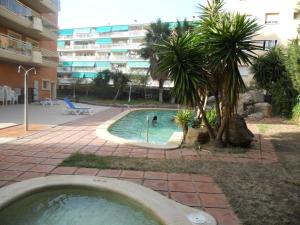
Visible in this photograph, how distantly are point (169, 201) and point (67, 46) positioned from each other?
7118cm

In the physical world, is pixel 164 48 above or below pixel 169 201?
above

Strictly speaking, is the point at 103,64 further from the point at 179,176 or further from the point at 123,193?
the point at 123,193

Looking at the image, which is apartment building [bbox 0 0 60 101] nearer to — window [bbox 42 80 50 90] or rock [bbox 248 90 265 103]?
window [bbox 42 80 50 90]

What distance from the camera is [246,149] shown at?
9117 millimetres

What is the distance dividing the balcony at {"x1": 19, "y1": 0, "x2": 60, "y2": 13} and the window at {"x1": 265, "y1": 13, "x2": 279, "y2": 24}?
21999 mm

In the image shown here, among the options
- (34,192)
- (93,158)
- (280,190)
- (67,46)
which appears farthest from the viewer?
(67,46)

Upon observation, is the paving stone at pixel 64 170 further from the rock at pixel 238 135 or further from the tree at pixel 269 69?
the tree at pixel 269 69

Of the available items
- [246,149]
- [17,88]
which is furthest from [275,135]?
[17,88]

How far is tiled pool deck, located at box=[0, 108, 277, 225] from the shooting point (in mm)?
5031

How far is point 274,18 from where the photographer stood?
Result: 3114cm

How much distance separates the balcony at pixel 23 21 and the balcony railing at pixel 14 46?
1.73 meters

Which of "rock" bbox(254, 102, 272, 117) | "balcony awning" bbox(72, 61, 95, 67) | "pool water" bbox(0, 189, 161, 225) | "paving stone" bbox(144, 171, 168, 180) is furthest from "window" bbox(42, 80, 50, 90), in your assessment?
"balcony awning" bbox(72, 61, 95, 67)

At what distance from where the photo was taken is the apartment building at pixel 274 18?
99.2 ft

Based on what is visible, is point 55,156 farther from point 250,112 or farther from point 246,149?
point 250,112
